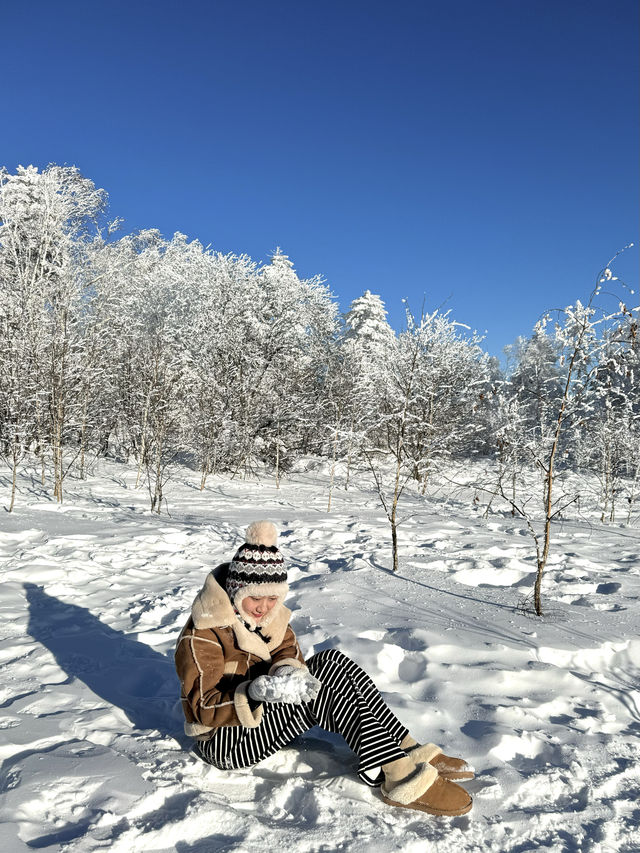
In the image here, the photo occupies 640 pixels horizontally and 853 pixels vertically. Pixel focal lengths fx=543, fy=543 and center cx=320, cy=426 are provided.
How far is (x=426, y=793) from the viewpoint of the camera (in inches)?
83.4

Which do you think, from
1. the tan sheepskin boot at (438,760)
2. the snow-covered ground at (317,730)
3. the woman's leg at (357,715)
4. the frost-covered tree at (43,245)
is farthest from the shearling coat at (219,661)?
the frost-covered tree at (43,245)

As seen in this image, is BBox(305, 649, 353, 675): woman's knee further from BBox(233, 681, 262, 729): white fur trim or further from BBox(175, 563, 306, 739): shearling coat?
BBox(233, 681, 262, 729): white fur trim

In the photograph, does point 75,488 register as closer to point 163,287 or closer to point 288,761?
point 288,761

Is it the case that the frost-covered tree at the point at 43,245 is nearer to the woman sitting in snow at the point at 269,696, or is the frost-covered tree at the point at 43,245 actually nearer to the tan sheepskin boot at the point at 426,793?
the woman sitting in snow at the point at 269,696

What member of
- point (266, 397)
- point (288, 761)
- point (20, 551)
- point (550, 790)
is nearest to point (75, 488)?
point (20, 551)

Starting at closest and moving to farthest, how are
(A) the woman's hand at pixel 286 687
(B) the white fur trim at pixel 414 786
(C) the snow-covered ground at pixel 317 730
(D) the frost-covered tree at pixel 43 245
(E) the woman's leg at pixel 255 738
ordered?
(C) the snow-covered ground at pixel 317 730 < (B) the white fur trim at pixel 414 786 < (A) the woman's hand at pixel 286 687 < (E) the woman's leg at pixel 255 738 < (D) the frost-covered tree at pixel 43 245

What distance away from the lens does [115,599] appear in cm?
469

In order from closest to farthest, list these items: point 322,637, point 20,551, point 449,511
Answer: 1. point 322,637
2. point 20,551
3. point 449,511

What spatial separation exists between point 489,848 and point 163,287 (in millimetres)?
22615

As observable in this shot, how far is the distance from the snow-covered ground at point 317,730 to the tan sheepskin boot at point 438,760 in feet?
0.38

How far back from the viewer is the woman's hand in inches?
86.7

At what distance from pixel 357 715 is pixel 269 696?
392 mm

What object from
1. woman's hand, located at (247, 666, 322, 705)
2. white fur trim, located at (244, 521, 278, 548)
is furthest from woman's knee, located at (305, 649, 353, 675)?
white fur trim, located at (244, 521, 278, 548)

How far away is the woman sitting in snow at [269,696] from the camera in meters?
2.19
